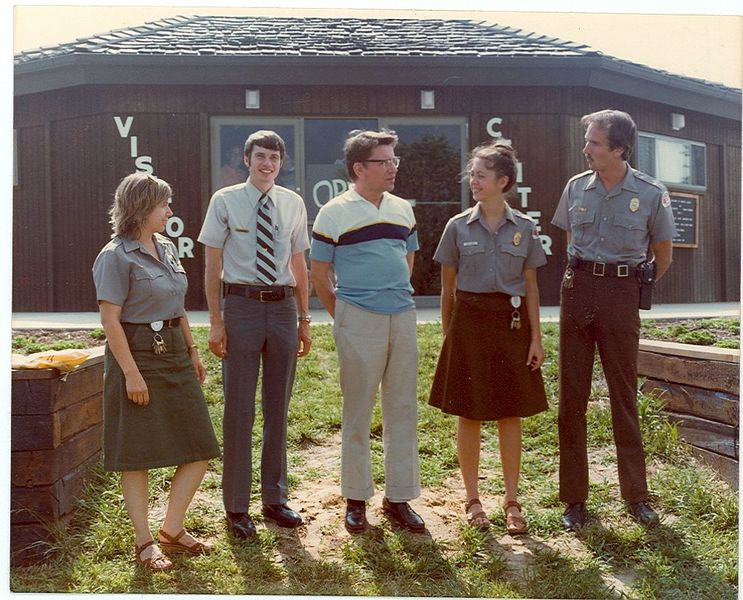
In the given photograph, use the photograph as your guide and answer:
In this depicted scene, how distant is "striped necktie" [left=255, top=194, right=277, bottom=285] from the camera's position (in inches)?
139

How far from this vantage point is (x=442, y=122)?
203 inches

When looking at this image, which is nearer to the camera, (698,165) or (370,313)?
(370,313)

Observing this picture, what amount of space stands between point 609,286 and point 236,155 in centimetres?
253

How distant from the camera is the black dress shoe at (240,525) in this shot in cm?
350

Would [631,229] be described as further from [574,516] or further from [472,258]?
[574,516]

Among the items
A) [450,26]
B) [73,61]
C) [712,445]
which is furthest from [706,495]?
[73,61]

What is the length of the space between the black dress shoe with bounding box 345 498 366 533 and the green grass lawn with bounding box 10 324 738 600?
45 millimetres

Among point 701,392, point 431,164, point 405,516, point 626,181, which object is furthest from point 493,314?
point 431,164

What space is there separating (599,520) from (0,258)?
304 centimetres

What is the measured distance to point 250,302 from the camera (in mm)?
3527

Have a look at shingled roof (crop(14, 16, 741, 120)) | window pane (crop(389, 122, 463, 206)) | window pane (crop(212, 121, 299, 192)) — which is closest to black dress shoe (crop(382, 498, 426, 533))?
window pane (crop(212, 121, 299, 192))

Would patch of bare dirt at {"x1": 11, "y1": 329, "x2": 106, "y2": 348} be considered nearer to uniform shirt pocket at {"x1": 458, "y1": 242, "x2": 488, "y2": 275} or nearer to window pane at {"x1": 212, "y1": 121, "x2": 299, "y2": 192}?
window pane at {"x1": 212, "y1": 121, "x2": 299, "y2": 192}

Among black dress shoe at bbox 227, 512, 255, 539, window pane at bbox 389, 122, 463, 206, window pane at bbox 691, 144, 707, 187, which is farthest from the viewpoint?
window pane at bbox 389, 122, 463, 206

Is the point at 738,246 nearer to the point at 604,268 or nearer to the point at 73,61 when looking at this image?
the point at 604,268
